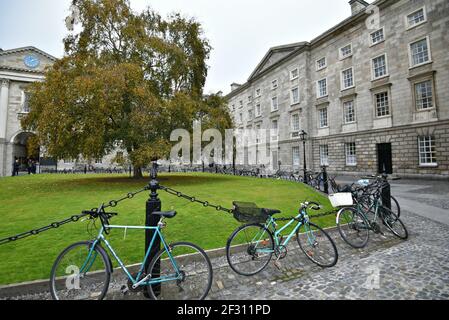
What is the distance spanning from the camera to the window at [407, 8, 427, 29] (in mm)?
18709

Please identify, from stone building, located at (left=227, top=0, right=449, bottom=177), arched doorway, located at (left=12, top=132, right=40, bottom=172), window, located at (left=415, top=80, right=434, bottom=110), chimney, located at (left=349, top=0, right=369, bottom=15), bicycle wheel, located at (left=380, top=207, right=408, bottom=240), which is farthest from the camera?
arched doorway, located at (left=12, top=132, right=40, bottom=172)

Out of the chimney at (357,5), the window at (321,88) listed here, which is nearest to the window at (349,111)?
the window at (321,88)

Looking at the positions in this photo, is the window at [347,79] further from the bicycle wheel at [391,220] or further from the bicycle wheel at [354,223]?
the bicycle wheel at [354,223]

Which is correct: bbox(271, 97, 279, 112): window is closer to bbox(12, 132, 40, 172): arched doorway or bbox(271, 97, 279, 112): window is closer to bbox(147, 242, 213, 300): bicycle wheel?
bbox(147, 242, 213, 300): bicycle wheel

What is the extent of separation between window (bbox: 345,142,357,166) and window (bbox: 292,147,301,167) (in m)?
6.76

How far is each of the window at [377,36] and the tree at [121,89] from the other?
16002 millimetres

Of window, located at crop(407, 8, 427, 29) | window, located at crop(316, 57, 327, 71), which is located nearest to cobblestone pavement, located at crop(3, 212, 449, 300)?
window, located at crop(407, 8, 427, 29)

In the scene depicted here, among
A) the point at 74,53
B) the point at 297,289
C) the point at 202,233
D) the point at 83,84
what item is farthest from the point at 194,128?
the point at 297,289

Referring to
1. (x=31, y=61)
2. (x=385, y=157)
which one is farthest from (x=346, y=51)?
(x=31, y=61)

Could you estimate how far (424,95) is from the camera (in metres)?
18.7

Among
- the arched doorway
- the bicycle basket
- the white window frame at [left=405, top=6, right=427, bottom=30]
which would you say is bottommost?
the bicycle basket

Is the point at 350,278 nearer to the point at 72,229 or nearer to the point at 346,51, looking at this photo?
the point at 72,229

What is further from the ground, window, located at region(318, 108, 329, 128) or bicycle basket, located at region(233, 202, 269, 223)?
window, located at region(318, 108, 329, 128)

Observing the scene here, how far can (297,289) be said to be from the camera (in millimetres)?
3318
